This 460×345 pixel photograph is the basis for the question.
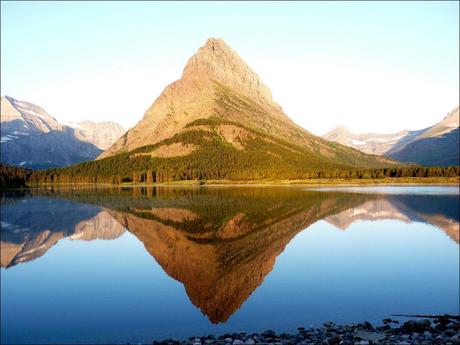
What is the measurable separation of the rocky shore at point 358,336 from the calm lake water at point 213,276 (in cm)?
153

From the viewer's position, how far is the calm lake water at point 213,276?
2569 cm

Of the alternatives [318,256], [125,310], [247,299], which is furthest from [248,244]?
[125,310]

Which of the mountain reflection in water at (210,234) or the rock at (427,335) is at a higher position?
the mountain reflection in water at (210,234)

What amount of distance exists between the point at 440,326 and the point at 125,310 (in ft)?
63.0

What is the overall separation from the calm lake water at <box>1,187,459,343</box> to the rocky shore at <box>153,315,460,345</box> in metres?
1.53

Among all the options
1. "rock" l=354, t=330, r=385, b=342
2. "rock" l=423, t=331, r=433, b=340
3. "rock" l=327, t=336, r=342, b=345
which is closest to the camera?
"rock" l=327, t=336, r=342, b=345

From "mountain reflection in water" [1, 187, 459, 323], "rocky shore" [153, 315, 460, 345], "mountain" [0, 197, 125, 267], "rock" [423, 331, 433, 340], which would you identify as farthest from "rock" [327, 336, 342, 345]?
"mountain" [0, 197, 125, 267]

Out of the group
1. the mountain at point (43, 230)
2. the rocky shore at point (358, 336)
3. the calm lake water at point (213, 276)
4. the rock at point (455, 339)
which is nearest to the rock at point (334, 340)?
the rocky shore at point (358, 336)

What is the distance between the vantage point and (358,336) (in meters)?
21.8

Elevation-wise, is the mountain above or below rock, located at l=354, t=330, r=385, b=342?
above

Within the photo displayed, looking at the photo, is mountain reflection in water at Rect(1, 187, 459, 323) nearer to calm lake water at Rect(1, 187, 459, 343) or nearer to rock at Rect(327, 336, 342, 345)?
calm lake water at Rect(1, 187, 459, 343)

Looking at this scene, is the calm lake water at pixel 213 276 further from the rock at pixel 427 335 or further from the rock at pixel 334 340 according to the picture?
the rock at pixel 334 340

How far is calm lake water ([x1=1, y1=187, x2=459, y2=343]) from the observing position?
25.7 meters

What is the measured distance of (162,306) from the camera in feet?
94.3
